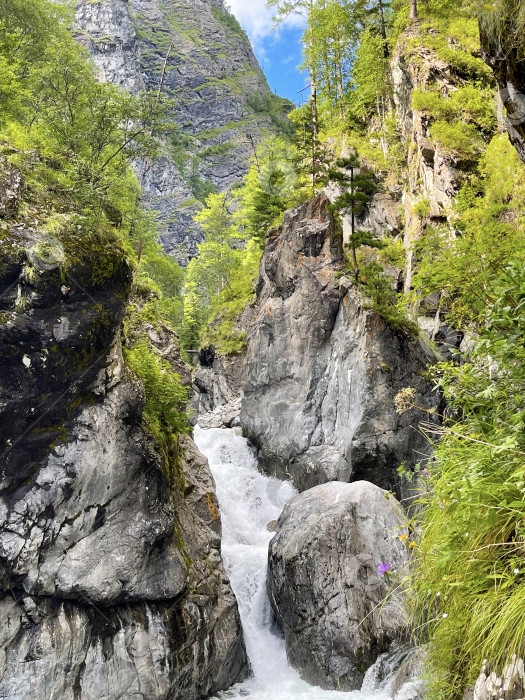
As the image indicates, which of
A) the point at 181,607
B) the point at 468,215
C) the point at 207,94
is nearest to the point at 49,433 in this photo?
the point at 181,607

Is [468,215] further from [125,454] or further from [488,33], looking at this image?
[125,454]

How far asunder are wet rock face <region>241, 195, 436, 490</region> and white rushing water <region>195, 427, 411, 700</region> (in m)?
0.91

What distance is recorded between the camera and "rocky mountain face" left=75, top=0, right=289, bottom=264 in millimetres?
76375

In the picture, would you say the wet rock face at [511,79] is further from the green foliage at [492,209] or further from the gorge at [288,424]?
the green foliage at [492,209]

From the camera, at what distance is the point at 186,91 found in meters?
87.5

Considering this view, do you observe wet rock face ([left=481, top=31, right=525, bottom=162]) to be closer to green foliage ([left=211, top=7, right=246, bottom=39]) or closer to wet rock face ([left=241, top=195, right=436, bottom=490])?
wet rock face ([left=241, top=195, right=436, bottom=490])

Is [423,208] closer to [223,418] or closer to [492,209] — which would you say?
[492,209]

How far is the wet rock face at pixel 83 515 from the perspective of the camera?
6895mm

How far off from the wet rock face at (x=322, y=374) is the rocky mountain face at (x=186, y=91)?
54795mm

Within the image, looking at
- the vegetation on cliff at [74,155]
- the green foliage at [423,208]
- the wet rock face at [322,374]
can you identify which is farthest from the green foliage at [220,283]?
the green foliage at [423,208]

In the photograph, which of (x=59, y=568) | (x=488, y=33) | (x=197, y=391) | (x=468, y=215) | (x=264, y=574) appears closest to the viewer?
(x=488, y=33)

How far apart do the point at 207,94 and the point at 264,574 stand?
96418mm

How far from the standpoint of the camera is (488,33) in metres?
4.30

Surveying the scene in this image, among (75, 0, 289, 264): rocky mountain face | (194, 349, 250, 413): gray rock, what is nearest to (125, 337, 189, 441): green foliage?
(194, 349, 250, 413): gray rock
